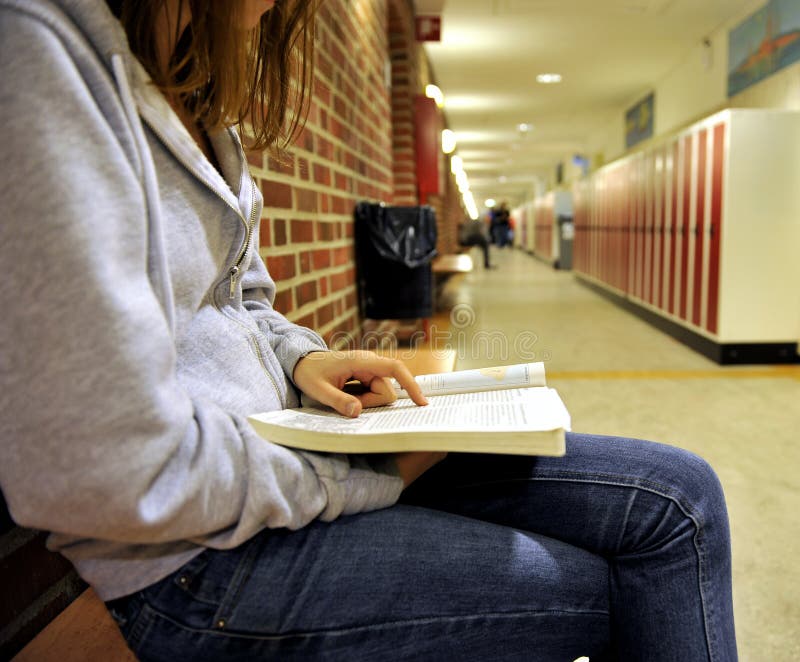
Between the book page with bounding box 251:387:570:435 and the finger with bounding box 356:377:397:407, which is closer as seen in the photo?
the book page with bounding box 251:387:570:435

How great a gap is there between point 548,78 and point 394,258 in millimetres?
6015

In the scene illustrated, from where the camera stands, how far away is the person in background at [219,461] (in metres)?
0.53

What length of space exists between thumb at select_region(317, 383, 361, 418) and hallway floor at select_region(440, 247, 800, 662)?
1219mm

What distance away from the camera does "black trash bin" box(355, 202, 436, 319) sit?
10.1 feet

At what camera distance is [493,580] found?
0.71m

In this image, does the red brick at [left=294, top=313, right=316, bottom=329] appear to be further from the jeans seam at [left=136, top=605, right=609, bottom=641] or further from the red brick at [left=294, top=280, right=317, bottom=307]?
the jeans seam at [left=136, top=605, right=609, bottom=641]

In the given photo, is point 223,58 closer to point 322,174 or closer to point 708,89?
point 322,174

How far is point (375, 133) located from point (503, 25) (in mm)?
3103

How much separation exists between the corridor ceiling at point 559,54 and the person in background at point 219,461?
533cm

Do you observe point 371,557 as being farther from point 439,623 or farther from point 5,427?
point 5,427

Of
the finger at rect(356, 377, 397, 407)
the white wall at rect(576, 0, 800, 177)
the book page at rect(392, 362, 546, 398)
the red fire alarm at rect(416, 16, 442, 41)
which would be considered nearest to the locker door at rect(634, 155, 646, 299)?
the white wall at rect(576, 0, 800, 177)

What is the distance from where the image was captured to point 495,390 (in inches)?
37.8

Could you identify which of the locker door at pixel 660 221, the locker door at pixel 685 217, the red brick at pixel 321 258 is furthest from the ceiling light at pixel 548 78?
the red brick at pixel 321 258

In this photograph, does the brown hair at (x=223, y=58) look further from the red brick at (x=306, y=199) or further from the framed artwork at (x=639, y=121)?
the framed artwork at (x=639, y=121)
